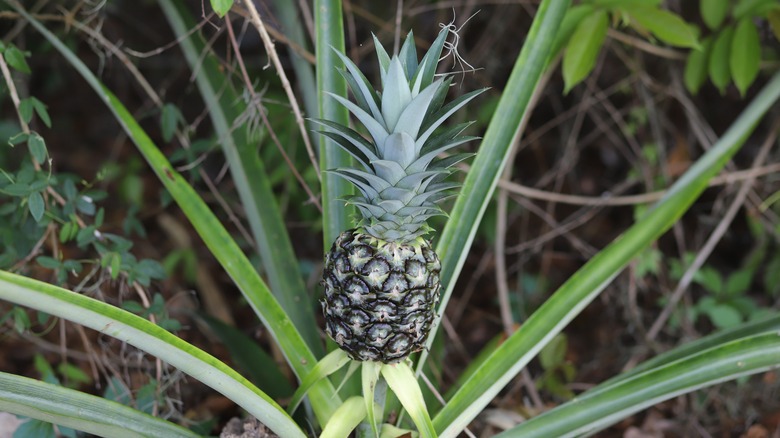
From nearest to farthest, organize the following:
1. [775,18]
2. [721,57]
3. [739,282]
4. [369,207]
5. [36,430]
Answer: [369,207] < [36,430] < [775,18] < [721,57] < [739,282]

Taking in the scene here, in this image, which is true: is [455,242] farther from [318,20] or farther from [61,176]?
[61,176]

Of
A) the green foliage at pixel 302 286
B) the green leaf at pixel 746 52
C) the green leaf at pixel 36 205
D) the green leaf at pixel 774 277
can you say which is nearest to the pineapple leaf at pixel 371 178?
the green foliage at pixel 302 286

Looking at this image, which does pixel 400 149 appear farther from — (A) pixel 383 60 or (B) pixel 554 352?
(B) pixel 554 352

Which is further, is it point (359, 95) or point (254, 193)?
point (254, 193)

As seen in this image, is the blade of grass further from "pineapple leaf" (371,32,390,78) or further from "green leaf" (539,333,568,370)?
"green leaf" (539,333,568,370)

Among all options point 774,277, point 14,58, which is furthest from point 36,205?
point 774,277

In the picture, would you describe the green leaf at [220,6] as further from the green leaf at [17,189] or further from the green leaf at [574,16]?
the green leaf at [574,16]
